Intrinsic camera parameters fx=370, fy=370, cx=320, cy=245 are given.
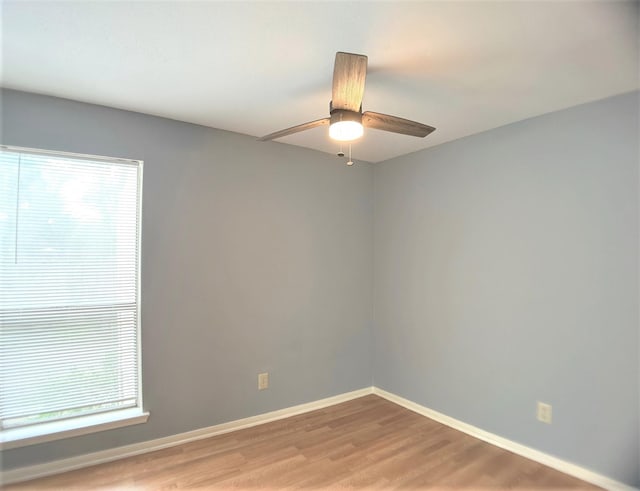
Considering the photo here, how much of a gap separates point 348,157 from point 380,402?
2.36 metres

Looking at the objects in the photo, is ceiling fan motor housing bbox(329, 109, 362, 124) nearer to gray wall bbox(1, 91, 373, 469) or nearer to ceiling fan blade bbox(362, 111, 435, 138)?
ceiling fan blade bbox(362, 111, 435, 138)

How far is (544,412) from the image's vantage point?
2.47 metres

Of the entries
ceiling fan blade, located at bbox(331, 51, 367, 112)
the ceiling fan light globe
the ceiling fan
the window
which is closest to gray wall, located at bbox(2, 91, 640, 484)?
the window

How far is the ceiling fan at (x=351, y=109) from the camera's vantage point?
4.97ft

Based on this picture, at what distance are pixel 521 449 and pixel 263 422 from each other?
1.91 m

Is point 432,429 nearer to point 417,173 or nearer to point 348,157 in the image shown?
point 417,173

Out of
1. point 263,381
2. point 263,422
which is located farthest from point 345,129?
point 263,422

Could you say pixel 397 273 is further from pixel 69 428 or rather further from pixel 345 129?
pixel 69 428

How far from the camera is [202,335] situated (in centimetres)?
278

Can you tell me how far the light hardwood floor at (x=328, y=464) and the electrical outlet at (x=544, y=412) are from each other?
11.3 inches

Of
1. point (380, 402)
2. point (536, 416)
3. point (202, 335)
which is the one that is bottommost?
point (380, 402)

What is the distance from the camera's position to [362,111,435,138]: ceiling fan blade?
186 cm

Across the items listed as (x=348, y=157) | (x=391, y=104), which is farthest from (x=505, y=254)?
(x=348, y=157)

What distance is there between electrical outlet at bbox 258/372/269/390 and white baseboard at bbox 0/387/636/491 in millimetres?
225
